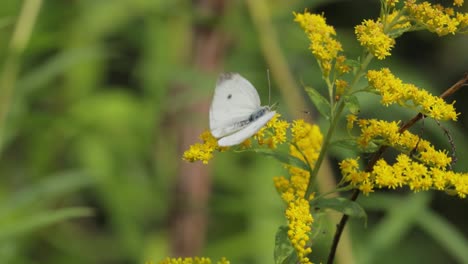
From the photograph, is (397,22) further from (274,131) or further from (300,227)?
(300,227)

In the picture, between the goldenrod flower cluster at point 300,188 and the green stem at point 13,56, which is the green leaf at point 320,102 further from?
the green stem at point 13,56

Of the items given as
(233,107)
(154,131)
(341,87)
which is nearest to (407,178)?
(341,87)

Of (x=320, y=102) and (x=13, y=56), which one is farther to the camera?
(x=13, y=56)

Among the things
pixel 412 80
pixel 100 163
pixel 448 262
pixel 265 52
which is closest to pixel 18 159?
pixel 100 163

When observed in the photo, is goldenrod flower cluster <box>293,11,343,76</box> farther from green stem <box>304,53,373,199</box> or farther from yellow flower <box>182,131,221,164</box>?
yellow flower <box>182,131,221,164</box>

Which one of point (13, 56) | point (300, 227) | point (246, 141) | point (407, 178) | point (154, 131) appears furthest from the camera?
point (154, 131)

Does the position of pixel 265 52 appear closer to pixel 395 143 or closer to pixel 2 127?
pixel 2 127
